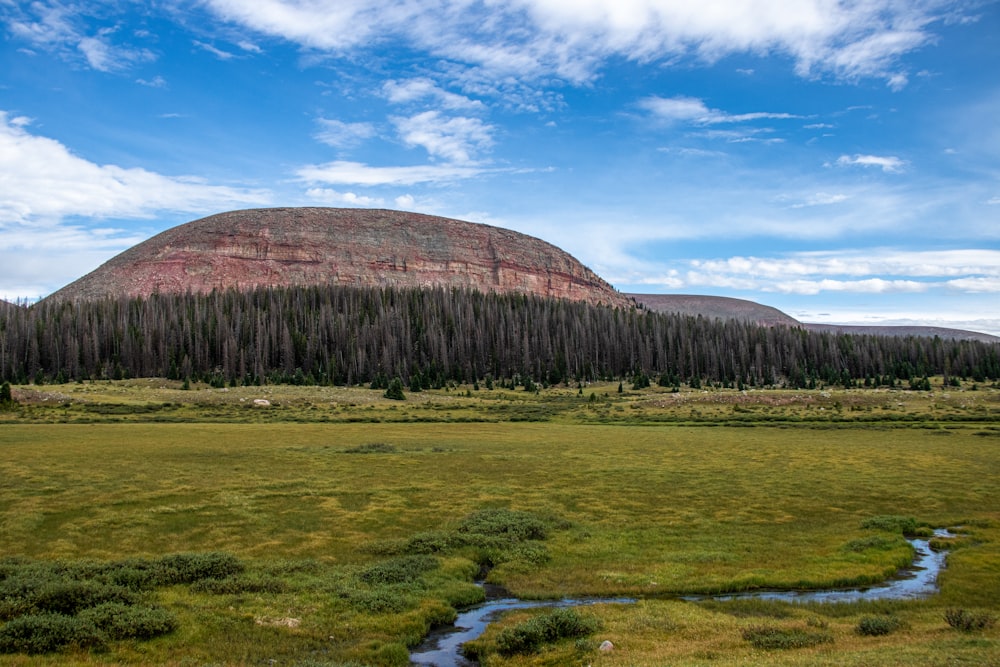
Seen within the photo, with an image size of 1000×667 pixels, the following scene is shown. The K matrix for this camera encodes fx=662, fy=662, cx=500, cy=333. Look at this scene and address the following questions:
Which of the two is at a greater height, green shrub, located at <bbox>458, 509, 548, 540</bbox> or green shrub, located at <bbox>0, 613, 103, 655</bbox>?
green shrub, located at <bbox>0, 613, 103, 655</bbox>

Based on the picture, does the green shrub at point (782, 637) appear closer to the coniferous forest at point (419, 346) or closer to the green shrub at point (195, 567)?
the green shrub at point (195, 567)

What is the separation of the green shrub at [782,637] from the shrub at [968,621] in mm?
2247

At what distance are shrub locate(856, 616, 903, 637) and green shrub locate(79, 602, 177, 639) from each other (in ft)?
41.5

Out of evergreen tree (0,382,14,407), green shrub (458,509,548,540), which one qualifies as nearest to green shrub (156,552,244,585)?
green shrub (458,509,548,540)

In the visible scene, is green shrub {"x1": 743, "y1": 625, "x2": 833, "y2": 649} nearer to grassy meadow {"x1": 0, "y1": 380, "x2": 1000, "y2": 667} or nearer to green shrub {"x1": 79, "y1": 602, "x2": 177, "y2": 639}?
grassy meadow {"x1": 0, "y1": 380, "x2": 1000, "y2": 667}

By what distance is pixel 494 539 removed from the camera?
61.8 feet

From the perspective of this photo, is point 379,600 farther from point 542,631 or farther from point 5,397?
point 5,397

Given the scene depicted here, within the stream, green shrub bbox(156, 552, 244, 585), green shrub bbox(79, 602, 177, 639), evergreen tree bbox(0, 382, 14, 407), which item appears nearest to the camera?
green shrub bbox(79, 602, 177, 639)

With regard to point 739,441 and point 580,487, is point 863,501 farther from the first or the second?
point 739,441

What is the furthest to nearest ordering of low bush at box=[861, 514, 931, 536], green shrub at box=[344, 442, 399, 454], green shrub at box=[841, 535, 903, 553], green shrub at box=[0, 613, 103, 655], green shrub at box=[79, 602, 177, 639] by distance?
green shrub at box=[344, 442, 399, 454] → low bush at box=[861, 514, 931, 536] → green shrub at box=[841, 535, 903, 553] → green shrub at box=[79, 602, 177, 639] → green shrub at box=[0, 613, 103, 655]

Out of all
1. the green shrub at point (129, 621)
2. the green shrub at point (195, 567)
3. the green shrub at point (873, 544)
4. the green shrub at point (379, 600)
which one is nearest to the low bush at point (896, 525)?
the green shrub at point (873, 544)

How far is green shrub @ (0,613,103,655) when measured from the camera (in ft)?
36.0

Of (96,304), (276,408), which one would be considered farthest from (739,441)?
(96,304)

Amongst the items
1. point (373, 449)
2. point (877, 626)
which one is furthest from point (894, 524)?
point (373, 449)
